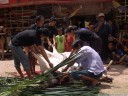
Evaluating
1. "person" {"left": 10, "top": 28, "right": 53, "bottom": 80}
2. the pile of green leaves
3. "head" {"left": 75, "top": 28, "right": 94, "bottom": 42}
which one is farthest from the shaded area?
"head" {"left": 75, "top": 28, "right": 94, "bottom": 42}

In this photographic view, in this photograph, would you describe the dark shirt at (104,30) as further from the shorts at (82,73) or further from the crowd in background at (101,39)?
the shorts at (82,73)

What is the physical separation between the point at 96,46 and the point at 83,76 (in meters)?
2.07

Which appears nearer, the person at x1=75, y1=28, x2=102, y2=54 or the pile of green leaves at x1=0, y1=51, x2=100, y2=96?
the pile of green leaves at x1=0, y1=51, x2=100, y2=96

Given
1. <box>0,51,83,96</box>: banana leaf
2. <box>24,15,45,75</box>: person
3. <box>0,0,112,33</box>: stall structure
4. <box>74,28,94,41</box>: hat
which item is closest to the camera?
<box>0,51,83,96</box>: banana leaf

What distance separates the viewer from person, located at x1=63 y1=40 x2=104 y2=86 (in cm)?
772

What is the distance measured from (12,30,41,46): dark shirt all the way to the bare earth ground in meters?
1.84

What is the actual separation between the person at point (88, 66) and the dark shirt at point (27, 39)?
90 cm

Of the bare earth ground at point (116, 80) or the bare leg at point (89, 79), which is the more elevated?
the bare leg at point (89, 79)

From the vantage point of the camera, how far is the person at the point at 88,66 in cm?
772

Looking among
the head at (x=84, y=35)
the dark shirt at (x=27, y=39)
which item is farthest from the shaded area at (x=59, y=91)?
the head at (x=84, y=35)

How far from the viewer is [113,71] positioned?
10.4 meters

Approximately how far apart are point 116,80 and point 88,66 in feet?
4.79

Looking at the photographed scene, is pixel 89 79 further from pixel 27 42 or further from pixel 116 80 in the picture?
pixel 27 42

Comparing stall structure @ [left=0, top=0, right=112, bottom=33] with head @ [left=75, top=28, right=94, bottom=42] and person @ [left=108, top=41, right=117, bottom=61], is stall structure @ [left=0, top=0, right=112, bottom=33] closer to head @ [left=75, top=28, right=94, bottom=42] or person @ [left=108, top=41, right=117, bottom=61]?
person @ [left=108, top=41, right=117, bottom=61]
